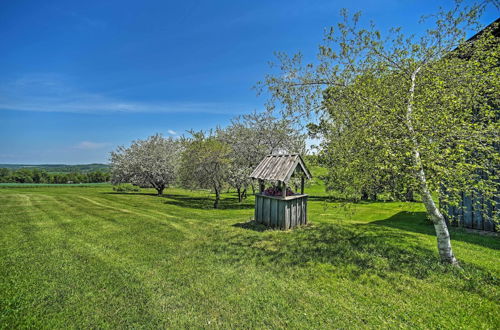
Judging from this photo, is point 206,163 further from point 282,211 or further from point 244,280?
point 244,280

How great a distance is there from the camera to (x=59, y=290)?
4805 mm

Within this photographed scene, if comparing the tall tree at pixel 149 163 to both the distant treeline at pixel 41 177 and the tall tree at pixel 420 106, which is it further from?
the tall tree at pixel 420 106

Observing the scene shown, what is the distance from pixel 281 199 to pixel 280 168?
1526 mm

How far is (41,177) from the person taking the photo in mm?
50656

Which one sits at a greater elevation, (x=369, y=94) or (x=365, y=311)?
(x=369, y=94)

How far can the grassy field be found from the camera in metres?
Result: 4.00

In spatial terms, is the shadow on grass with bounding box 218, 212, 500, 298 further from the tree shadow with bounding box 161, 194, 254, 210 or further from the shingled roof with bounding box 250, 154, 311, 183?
the tree shadow with bounding box 161, 194, 254, 210

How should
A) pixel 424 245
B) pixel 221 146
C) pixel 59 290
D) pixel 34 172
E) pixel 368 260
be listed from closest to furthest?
pixel 59 290, pixel 368 260, pixel 424 245, pixel 221 146, pixel 34 172

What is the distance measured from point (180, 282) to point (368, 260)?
533cm

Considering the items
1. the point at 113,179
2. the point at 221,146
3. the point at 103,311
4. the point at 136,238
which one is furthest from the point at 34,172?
the point at 103,311

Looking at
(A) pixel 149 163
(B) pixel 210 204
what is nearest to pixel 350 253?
(B) pixel 210 204

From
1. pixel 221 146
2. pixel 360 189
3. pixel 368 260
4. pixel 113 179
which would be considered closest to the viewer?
pixel 368 260

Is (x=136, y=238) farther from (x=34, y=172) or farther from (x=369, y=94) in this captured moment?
(x=34, y=172)

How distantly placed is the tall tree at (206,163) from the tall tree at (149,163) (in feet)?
28.9
